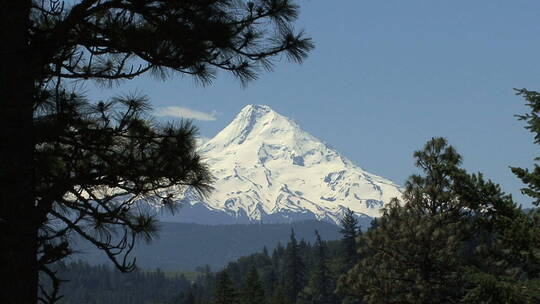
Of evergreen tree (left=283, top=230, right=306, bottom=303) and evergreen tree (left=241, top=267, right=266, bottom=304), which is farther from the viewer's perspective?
evergreen tree (left=283, top=230, right=306, bottom=303)

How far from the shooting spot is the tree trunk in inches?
228

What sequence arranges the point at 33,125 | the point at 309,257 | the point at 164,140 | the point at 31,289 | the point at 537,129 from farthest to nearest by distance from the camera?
the point at 309,257, the point at 537,129, the point at 164,140, the point at 33,125, the point at 31,289

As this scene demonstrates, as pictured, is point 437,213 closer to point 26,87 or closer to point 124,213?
point 124,213

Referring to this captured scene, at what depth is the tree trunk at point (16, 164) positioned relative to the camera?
5781mm

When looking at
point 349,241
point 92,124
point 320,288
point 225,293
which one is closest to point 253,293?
point 225,293

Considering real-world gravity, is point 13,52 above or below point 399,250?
above

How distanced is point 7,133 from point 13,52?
787mm

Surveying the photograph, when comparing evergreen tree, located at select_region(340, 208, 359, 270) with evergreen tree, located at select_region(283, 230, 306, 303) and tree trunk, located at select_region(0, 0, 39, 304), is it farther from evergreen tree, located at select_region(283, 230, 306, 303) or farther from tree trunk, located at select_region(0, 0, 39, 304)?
tree trunk, located at select_region(0, 0, 39, 304)

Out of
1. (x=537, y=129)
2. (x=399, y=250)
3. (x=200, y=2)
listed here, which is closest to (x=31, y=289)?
(x=200, y=2)

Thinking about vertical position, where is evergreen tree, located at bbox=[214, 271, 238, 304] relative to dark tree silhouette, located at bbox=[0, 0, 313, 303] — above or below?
below

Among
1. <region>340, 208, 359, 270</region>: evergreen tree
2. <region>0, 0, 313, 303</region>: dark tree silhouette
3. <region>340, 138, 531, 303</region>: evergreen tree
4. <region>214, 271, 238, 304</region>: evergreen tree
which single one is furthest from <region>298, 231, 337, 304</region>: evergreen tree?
<region>0, 0, 313, 303</region>: dark tree silhouette

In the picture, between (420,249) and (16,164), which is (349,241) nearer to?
(420,249)

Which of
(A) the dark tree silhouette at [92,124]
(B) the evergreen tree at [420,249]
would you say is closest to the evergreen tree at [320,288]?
(B) the evergreen tree at [420,249]

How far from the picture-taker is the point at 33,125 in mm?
6258
